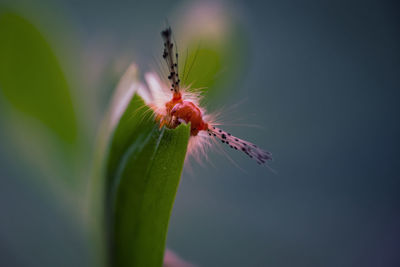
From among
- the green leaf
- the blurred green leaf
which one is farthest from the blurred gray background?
the green leaf

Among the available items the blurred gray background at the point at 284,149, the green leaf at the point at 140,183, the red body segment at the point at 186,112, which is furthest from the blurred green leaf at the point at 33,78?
the red body segment at the point at 186,112

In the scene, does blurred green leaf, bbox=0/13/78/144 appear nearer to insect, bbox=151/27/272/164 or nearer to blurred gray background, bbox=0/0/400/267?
blurred gray background, bbox=0/0/400/267

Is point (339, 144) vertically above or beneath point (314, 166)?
above

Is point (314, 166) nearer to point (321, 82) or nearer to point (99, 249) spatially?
point (321, 82)

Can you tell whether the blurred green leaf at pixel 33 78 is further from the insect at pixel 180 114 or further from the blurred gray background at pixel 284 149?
the insect at pixel 180 114

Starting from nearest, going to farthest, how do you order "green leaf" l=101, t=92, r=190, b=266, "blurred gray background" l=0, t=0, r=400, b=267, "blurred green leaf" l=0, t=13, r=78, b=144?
"green leaf" l=101, t=92, r=190, b=266 → "blurred green leaf" l=0, t=13, r=78, b=144 → "blurred gray background" l=0, t=0, r=400, b=267

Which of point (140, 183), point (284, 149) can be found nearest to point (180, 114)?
point (140, 183)

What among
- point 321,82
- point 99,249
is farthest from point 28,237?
point 321,82
